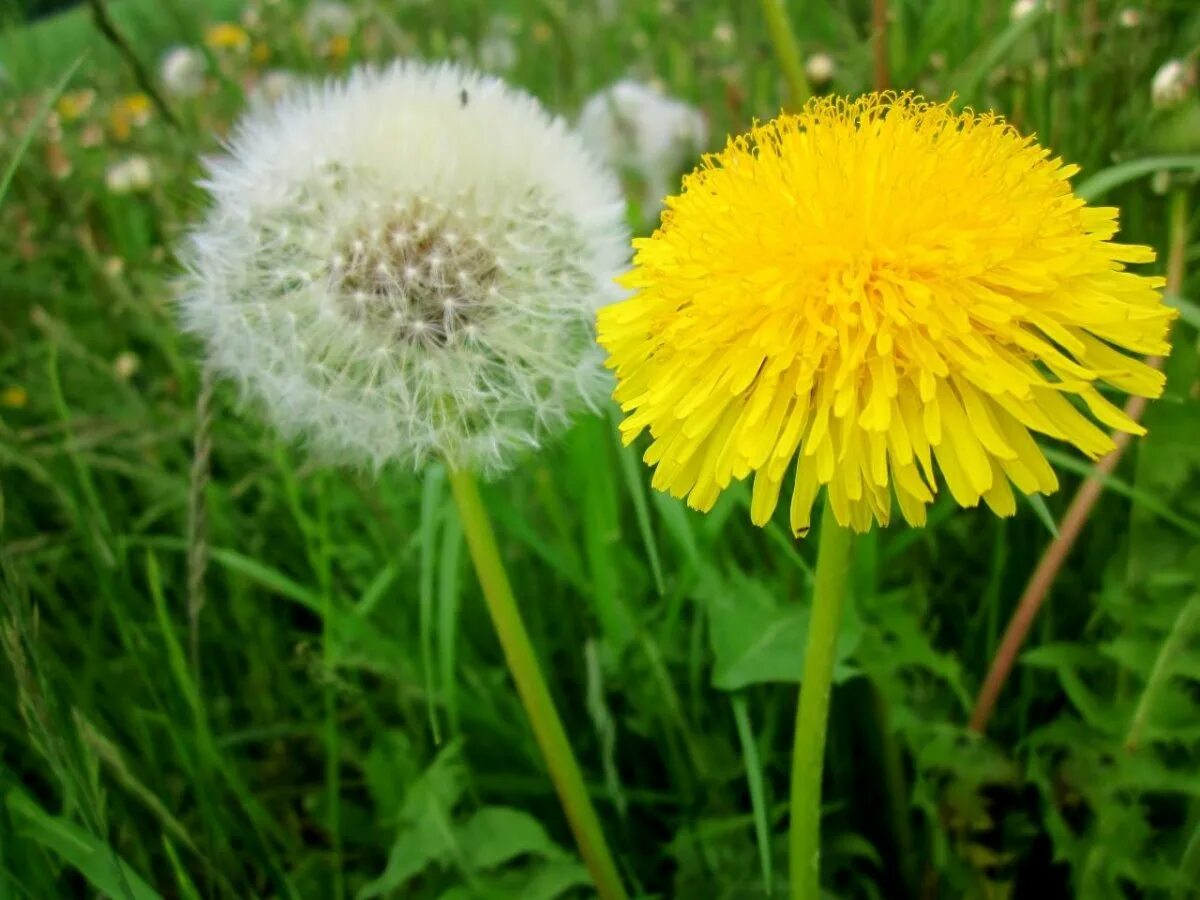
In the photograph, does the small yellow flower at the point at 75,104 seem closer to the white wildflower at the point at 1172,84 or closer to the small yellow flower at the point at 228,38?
the small yellow flower at the point at 228,38

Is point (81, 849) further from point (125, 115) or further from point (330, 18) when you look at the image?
point (330, 18)

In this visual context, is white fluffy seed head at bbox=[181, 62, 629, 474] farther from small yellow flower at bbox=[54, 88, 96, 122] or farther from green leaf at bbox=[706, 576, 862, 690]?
small yellow flower at bbox=[54, 88, 96, 122]

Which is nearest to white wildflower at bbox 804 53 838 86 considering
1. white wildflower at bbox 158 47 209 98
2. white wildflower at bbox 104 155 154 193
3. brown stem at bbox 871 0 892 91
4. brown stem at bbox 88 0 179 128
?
brown stem at bbox 871 0 892 91

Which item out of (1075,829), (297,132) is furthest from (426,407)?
(1075,829)

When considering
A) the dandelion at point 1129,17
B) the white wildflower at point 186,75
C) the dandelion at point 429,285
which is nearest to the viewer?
the dandelion at point 429,285

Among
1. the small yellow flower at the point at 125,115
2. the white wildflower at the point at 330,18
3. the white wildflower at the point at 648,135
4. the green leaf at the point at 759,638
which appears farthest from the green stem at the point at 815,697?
the white wildflower at the point at 330,18

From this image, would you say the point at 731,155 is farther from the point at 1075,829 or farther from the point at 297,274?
the point at 1075,829
